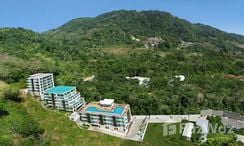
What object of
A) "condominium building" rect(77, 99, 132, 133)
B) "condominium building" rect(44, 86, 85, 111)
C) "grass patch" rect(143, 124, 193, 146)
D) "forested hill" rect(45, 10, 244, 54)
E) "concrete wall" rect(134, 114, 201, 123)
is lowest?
"grass patch" rect(143, 124, 193, 146)

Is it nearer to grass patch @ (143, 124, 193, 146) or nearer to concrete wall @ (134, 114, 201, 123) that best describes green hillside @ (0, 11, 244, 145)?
grass patch @ (143, 124, 193, 146)

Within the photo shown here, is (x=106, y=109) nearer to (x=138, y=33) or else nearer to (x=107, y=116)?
(x=107, y=116)

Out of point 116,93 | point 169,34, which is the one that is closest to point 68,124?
point 116,93

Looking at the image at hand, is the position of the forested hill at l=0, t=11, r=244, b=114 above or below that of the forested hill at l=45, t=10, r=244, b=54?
below

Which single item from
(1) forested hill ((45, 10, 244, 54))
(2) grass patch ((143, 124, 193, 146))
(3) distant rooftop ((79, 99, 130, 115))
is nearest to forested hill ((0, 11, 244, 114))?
(1) forested hill ((45, 10, 244, 54))

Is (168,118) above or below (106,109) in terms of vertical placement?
below

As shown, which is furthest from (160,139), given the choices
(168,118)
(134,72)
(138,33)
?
(138,33)

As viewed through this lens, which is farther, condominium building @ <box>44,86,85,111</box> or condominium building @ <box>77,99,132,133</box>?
condominium building @ <box>44,86,85,111</box>
